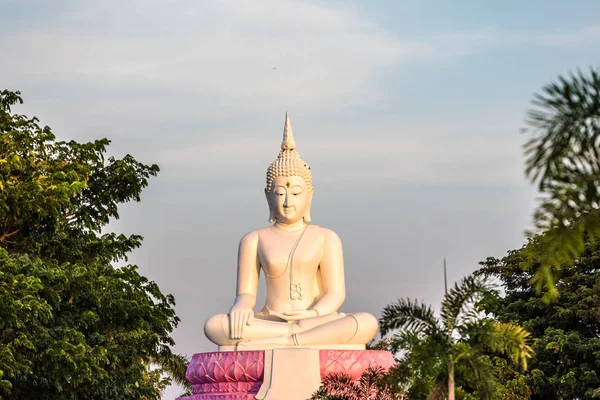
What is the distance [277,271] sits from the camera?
1725 centimetres

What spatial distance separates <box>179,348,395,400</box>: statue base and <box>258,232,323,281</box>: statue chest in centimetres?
170

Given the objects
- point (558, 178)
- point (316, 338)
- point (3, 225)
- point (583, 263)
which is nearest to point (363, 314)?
point (316, 338)

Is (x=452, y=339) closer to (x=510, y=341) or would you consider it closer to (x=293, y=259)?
(x=510, y=341)

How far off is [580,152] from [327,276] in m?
10.9

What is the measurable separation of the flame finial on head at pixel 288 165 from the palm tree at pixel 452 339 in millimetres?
6404

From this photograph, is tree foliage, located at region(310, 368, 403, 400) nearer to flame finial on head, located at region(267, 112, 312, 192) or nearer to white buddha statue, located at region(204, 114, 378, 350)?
white buddha statue, located at region(204, 114, 378, 350)

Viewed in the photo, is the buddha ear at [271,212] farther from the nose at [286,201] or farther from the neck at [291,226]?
the nose at [286,201]

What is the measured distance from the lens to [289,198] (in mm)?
17359

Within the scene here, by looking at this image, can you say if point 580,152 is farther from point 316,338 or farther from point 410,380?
point 316,338

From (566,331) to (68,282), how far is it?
1348 cm

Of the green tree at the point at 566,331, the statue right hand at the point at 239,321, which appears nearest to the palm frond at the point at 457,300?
the statue right hand at the point at 239,321

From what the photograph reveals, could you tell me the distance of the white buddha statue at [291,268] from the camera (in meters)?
16.3

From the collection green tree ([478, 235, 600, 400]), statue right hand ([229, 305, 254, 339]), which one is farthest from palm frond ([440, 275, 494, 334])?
green tree ([478, 235, 600, 400])

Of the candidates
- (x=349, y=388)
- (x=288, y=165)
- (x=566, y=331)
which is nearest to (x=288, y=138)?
(x=288, y=165)
